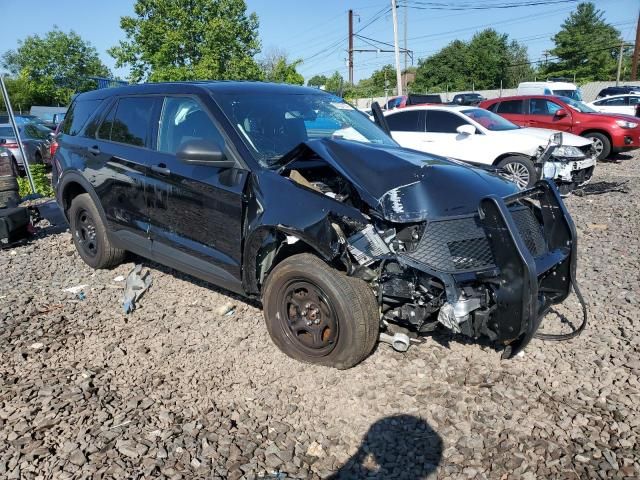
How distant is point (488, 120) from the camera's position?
388 inches

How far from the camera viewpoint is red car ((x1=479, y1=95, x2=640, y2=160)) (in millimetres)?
12578

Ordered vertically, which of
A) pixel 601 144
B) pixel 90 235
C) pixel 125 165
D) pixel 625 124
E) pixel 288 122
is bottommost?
pixel 601 144

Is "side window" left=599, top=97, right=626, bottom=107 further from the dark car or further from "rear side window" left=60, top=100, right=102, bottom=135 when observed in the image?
"rear side window" left=60, top=100, right=102, bottom=135

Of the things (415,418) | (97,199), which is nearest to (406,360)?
(415,418)

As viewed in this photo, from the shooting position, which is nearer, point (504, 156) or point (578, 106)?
point (504, 156)

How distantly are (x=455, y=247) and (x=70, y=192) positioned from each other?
4292 mm

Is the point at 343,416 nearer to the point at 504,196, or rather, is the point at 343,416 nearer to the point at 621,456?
the point at 621,456

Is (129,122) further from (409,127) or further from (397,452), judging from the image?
(409,127)

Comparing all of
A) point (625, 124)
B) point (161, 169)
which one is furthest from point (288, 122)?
point (625, 124)

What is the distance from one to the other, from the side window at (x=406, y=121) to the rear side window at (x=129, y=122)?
6739mm

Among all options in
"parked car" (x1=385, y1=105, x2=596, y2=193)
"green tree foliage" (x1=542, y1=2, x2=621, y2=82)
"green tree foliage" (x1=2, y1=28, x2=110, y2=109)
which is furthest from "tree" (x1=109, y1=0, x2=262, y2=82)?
"green tree foliage" (x1=542, y1=2, x2=621, y2=82)

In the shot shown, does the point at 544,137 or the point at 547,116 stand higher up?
the point at 547,116

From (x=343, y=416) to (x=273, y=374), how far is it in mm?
628

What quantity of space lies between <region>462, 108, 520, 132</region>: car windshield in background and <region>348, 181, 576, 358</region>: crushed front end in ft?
23.2
